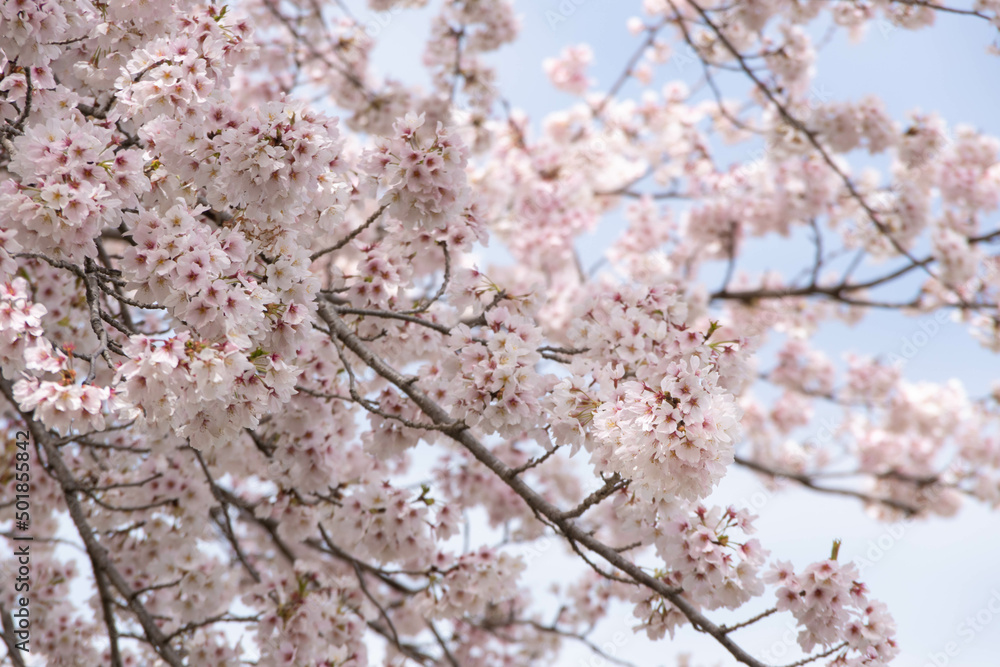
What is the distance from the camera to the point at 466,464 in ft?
19.0

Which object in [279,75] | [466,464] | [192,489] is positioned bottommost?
[192,489]

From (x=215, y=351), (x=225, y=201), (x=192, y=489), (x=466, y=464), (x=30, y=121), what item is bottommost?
(x=215, y=351)

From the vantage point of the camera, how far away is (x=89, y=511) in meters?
4.46

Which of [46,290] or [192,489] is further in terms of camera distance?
[192,489]

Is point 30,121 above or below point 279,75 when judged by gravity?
below

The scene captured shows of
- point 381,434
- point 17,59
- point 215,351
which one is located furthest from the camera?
point 381,434

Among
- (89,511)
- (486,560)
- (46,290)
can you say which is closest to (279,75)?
(46,290)

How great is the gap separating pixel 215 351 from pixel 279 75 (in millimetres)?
6290

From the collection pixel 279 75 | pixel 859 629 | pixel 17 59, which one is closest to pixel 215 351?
pixel 17 59

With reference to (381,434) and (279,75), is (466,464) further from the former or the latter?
(279,75)

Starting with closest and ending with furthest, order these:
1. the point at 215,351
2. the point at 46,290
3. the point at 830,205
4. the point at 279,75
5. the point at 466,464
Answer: the point at 215,351, the point at 46,290, the point at 466,464, the point at 279,75, the point at 830,205

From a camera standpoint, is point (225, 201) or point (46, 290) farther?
point (46, 290)

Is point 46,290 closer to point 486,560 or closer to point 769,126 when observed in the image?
point 486,560

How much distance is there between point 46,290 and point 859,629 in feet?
14.6
